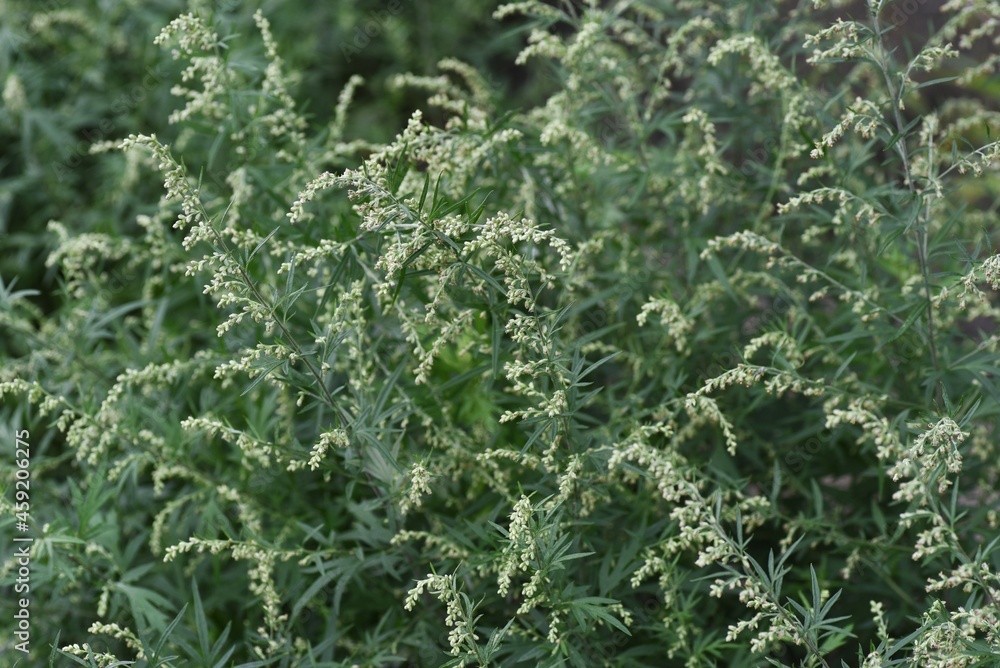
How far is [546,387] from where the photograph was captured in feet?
6.27

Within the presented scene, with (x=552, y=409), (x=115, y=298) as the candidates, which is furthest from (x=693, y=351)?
(x=115, y=298)

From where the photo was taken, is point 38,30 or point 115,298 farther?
point 38,30

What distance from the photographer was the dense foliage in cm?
187

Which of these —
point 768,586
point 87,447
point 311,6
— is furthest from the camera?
point 311,6

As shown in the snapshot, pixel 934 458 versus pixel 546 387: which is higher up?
pixel 546 387

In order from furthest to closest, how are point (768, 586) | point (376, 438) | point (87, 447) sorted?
point (87, 447), point (376, 438), point (768, 586)

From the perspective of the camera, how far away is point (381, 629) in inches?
90.7

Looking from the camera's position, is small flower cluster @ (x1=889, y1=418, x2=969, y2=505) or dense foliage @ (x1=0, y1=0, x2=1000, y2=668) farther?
dense foliage @ (x1=0, y1=0, x2=1000, y2=668)

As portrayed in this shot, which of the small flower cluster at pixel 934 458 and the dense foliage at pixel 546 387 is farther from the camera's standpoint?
the dense foliage at pixel 546 387

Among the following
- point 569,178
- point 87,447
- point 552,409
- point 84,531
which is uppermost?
point 569,178

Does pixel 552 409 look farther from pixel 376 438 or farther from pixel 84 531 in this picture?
pixel 84 531

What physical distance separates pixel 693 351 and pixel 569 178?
0.59 metres

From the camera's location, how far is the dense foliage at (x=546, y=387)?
1.87 meters

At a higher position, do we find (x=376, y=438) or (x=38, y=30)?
(x=38, y=30)
